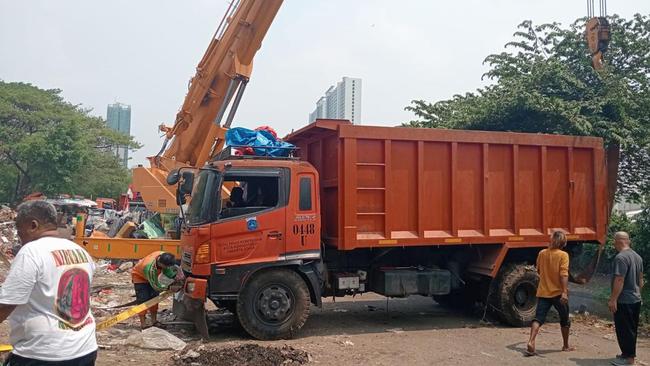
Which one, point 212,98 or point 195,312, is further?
point 212,98

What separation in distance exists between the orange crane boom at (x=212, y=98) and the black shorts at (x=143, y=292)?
458 centimetres

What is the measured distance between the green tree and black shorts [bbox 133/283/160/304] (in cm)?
2268

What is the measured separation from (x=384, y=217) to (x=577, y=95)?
→ 8215mm

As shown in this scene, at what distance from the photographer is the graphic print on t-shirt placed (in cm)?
271

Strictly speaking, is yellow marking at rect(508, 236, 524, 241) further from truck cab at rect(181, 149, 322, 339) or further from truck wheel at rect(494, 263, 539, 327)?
truck cab at rect(181, 149, 322, 339)

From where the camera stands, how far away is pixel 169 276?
23.9 feet

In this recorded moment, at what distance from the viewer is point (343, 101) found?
11977mm

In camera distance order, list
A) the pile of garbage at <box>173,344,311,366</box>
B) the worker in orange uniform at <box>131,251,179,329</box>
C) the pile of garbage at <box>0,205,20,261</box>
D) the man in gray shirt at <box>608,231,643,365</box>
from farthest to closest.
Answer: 1. the pile of garbage at <box>0,205,20,261</box>
2. the worker in orange uniform at <box>131,251,179,329</box>
3. the man in gray shirt at <box>608,231,643,365</box>
4. the pile of garbage at <box>173,344,311,366</box>

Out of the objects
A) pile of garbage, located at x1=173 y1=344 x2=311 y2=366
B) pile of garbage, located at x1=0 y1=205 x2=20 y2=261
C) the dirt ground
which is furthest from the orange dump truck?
pile of garbage, located at x1=0 y1=205 x2=20 y2=261

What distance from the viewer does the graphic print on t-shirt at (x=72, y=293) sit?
271cm

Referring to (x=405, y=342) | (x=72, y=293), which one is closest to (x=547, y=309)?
(x=405, y=342)

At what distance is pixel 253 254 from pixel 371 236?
1660 mm

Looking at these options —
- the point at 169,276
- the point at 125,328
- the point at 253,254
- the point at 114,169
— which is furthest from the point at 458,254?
the point at 114,169

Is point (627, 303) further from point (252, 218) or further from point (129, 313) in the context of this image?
point (129, 313)
